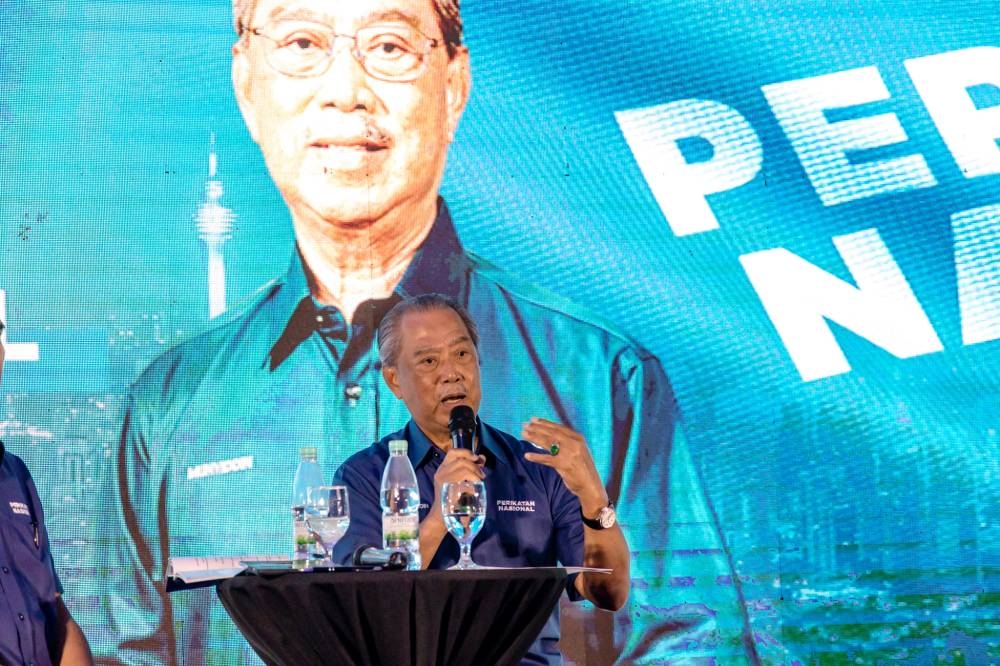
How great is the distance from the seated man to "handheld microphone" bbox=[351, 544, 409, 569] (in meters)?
0.43

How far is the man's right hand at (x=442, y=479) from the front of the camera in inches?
111

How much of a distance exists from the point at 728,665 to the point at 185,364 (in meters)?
2.18

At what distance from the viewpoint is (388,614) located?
7.95 ft

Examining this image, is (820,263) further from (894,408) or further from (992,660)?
(992,660)

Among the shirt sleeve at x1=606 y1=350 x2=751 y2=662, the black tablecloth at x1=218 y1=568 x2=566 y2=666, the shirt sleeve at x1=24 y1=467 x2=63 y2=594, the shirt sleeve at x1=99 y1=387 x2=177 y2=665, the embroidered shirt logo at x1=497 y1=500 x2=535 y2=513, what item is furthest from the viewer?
the shirt sleeve at x1=606 y1=350 x2=751 y2=662

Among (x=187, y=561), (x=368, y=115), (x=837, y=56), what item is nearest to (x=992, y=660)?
(x=837, y=56)

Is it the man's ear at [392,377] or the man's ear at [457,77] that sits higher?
the man's ear at [457,77]

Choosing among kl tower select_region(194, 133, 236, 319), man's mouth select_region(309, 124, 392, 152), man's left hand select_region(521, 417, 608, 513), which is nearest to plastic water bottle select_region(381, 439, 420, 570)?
man's left hand select_region(521, 417, 608, 513)

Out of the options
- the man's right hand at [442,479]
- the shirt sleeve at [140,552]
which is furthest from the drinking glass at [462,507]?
the shirt sleeve at [140,552]

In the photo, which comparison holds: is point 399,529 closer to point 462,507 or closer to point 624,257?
point 462,507

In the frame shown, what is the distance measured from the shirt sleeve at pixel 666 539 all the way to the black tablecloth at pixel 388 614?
7.22 feet

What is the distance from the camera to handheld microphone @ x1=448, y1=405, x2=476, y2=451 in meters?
3.02

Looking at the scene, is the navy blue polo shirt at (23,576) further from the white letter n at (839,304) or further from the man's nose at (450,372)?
the white letter n at (839,304)

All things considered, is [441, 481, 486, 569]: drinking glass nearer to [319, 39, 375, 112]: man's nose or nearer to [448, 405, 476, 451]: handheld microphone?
[448, 405, 476, 451]: handheld microphone
